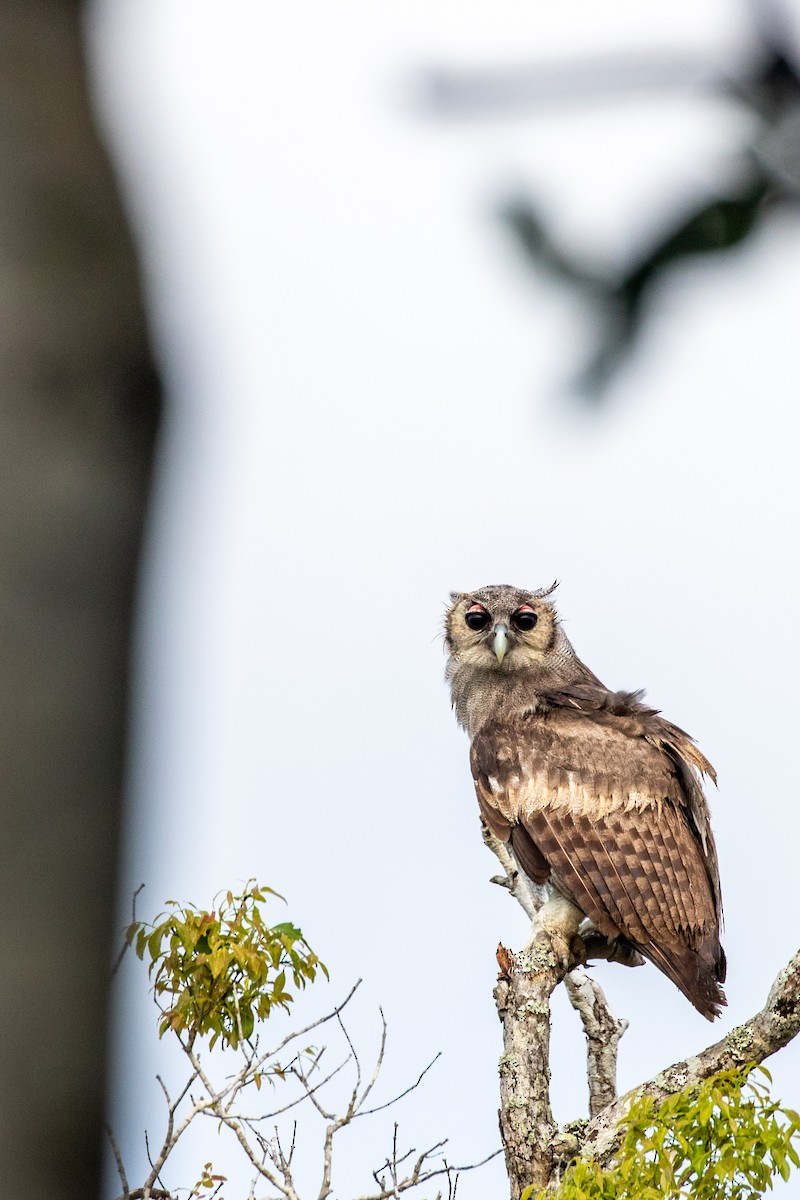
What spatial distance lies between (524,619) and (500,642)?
347 millimetres

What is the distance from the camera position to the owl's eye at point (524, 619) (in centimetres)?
839

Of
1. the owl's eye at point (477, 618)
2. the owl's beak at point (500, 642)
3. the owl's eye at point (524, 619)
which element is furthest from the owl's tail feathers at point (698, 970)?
the owl's eye at point (477, 618)

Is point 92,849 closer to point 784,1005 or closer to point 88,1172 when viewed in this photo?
point 88,1172

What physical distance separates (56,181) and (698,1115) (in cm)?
519

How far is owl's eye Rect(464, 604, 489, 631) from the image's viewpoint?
8.45 meters

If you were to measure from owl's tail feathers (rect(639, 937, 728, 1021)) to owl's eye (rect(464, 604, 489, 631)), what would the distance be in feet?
7.31

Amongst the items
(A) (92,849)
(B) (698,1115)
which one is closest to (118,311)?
(A) (92,849)

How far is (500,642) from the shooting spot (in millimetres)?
8141

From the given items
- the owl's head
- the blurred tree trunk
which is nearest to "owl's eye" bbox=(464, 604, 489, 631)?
the owl's head

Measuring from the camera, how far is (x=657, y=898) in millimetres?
7031

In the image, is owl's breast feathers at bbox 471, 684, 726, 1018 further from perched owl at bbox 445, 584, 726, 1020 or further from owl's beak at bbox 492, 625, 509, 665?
owl's beak at bbox 492, 625, 509, 665

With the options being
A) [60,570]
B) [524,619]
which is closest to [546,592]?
[524,619]

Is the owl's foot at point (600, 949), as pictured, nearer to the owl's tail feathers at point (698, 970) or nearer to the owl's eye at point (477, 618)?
the owl's tail feathers at point (698, 970)

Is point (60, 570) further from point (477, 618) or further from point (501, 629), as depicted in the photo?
point (477, 618)
